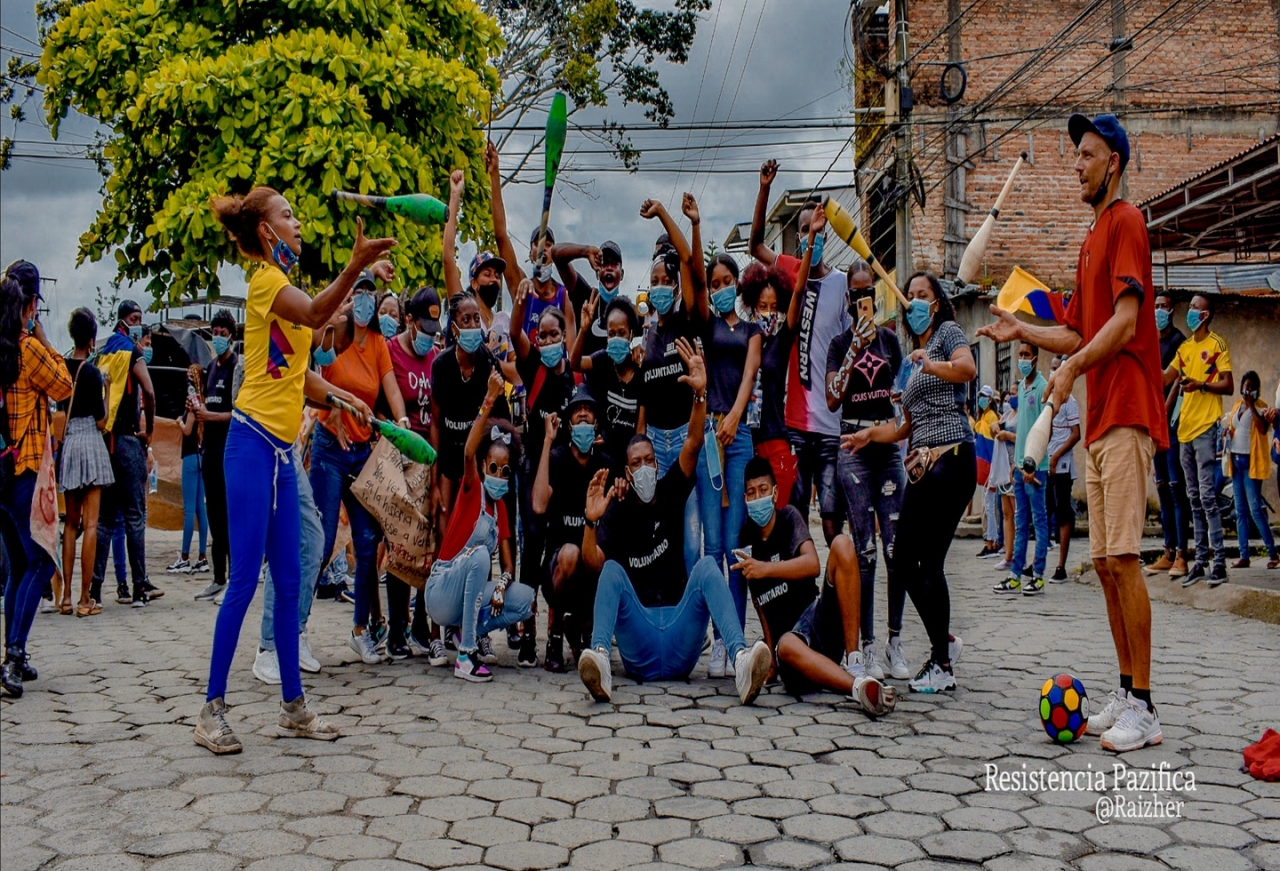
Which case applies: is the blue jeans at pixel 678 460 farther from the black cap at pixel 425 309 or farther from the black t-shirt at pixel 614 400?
the black cap at pixel 425 309

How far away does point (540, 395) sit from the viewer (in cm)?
705

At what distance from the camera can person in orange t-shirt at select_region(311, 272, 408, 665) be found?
6652 mm

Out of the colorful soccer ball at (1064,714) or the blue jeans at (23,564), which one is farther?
the blue jeans at (23,564)

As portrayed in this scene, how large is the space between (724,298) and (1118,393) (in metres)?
2.58

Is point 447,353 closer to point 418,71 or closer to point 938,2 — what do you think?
point 418,71

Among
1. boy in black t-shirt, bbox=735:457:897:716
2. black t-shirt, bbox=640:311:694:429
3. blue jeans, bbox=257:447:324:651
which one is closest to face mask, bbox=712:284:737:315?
→ black t-shirt, bbox=640:311:694:429

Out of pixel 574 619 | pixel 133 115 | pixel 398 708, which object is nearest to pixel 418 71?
pixel 133 115

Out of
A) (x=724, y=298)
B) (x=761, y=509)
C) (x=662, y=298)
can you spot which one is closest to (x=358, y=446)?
(x=662, y=298)

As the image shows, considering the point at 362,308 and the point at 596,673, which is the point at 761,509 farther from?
the point at 362,308

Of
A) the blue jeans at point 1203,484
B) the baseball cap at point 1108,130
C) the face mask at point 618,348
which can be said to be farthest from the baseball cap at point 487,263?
the blue jeans at point 1203,484

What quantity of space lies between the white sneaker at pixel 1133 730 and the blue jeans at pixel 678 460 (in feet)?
7.82

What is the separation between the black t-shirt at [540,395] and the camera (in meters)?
7.02

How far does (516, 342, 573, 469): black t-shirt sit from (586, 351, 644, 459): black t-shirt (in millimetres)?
192

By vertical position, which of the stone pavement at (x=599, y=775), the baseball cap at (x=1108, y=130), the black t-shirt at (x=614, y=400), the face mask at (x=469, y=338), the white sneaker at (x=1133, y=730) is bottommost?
the stone pavement at (x=599, y=775)
